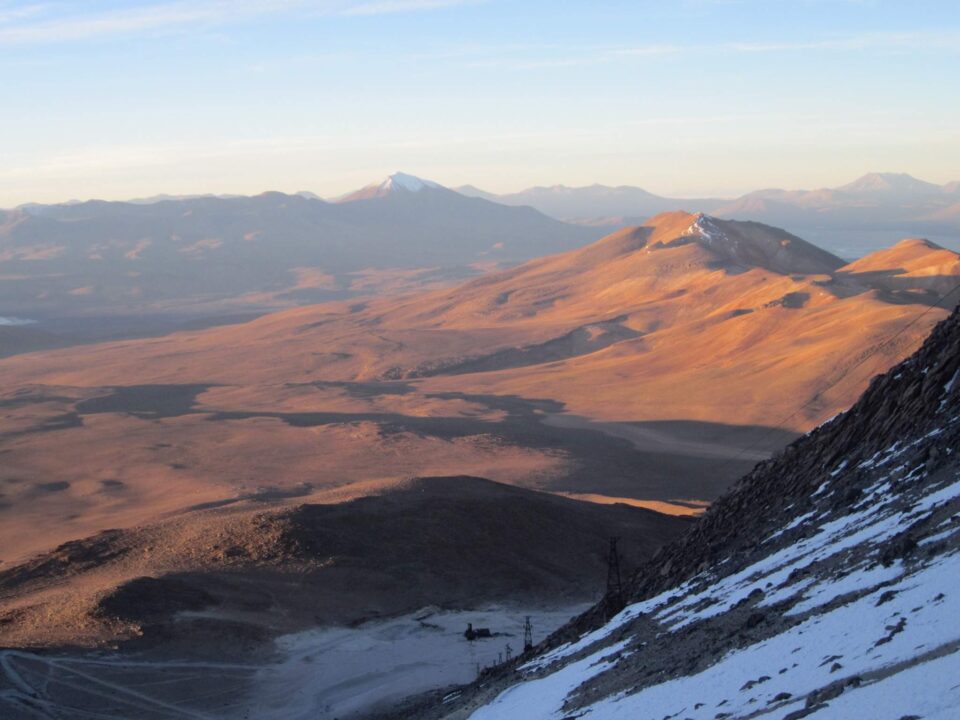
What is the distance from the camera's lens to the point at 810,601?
9578 mm

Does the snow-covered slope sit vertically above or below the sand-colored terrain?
above

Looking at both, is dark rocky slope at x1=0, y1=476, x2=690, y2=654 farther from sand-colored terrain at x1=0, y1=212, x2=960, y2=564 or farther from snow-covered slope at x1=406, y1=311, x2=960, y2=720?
snow-covered slope at x1=406, y1=311, x2=960, y2=720

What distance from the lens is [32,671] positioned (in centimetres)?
1822

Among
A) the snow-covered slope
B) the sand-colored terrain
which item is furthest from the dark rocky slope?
the snow-covered slope

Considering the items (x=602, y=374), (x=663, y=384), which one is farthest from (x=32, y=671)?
(x=602, y=374)

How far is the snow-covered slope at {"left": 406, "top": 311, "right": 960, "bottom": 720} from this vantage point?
23.8 feet

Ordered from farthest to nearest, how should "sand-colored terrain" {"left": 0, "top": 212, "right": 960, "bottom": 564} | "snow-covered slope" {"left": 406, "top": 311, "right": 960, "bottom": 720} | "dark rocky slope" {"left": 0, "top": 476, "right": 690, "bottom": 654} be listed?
"sand-colored terrain" {"left": 0, "top": 212, "right": 960, "bottom": 564}
"dark rocky slope" {"left": 0, "top": 476, "right": 690, "bottom": 654}
"snow-covered slope" {"left": 406, "top": 311, "right": 960, "bottom": 720}

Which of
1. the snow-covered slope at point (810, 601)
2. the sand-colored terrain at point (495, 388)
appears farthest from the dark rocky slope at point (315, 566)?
the snow-covered slope at point (810, 601)

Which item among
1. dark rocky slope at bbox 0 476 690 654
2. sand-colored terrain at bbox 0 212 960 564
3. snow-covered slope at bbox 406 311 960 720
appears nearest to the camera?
snow-covered slope at bbox 406 311 960 720

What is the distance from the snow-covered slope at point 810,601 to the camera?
23.8 feet

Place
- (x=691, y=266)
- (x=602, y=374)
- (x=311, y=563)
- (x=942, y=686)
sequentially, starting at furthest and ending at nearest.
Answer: (x=691, y=266)
(x=602, y=374)
(x=311, y=563)
(x=942, y=686)

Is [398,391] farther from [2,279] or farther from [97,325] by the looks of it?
[2,279]

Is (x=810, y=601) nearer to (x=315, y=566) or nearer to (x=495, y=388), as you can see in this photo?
(x=315, y=566)

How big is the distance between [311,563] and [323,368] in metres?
53.6
